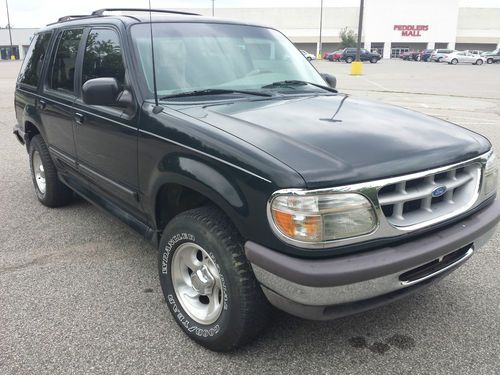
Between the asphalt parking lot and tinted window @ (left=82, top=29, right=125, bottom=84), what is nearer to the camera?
the asphalt parking lot

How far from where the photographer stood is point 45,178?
4.88 meters

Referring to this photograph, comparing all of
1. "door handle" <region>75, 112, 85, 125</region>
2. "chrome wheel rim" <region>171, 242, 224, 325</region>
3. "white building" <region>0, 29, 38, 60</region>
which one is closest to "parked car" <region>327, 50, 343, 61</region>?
"white building" <region>0, 29, 38, 60</region>

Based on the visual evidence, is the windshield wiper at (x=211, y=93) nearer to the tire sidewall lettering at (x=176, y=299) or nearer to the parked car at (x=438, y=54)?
the tire sidewall lettering at (x=176, y=299)

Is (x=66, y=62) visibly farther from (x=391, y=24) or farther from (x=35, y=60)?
(x=391, y=24)

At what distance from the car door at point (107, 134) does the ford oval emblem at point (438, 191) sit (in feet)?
5.96

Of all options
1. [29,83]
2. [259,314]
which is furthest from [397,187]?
[29,83]

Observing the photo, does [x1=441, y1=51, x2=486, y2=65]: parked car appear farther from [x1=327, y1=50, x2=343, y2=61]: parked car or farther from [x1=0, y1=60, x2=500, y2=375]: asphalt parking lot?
[x1=0, y1=60, x2=500, y2=375]: asphalt parking lot

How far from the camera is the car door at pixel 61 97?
3.99 m

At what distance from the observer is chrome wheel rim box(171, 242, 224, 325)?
266cm

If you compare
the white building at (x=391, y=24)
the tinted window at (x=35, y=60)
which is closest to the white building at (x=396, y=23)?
the white building at (x=391, y=24)

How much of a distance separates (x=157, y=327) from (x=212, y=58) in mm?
1898

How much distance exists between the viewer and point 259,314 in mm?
2451

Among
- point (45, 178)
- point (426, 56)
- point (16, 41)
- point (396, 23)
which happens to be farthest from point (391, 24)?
point (45, 178)

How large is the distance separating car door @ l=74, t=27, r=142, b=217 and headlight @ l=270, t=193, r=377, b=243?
4.34 ft
